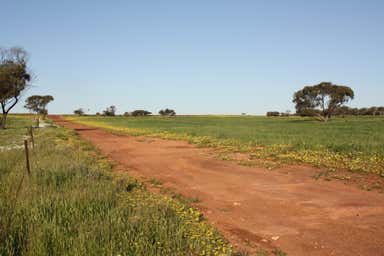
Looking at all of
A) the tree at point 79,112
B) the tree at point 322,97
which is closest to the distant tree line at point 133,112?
the tree at point 79,112

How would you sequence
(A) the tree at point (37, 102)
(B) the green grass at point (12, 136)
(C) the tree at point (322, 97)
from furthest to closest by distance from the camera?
(A) the tree at point (37, 102) → (C) the tree at point (322, 97) → (B) the green grass at point (12, 136)

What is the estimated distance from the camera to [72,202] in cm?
416

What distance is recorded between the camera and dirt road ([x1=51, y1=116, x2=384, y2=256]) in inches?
152

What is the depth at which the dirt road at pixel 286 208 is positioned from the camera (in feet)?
12.7

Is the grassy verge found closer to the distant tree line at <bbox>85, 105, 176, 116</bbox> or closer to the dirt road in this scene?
the dirt road

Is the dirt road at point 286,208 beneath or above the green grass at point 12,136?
beneath

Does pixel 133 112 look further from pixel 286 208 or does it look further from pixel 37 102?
pixel 286 208

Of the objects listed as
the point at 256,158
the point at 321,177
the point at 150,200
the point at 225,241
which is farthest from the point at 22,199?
the point at 256,158

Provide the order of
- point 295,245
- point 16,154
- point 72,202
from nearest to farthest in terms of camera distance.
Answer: point 295,245, point 72,202, point 16,154

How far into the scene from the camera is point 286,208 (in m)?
5.37

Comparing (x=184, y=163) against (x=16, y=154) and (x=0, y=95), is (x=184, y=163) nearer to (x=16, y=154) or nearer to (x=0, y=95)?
(x=16, y=154)

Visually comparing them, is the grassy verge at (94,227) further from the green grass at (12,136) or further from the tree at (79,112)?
the tree at (79,112)

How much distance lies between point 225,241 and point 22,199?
3726mm

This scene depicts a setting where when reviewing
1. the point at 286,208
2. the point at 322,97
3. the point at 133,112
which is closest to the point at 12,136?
the point at 286,208
